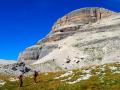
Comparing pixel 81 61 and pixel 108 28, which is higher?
pixel 108 28

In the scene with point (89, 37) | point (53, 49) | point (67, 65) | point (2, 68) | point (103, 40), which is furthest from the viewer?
point (53, 49)

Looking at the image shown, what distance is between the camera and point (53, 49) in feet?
600

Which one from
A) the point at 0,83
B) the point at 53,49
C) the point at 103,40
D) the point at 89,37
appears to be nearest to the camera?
the point at 0,83

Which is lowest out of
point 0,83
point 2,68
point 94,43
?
point 0,83

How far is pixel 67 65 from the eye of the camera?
145 metres

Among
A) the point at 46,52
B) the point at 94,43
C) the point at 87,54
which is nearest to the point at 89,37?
the point at 94,43

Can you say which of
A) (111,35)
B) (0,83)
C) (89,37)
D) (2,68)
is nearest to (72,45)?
(89,37)

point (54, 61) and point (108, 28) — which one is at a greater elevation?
point (108, 28)

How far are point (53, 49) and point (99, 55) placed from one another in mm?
43950

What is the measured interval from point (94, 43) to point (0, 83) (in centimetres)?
9383

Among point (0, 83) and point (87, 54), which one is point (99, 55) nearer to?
point (87, 54)

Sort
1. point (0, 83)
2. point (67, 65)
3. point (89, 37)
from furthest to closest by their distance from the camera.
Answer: point (89, 37) < point (67, 65) < point (0, 83)

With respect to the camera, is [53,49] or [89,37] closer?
[89,37]

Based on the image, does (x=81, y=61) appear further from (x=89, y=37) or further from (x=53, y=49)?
(x=53, y=49)
